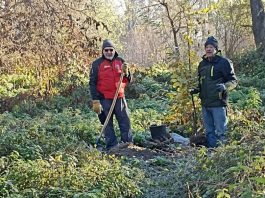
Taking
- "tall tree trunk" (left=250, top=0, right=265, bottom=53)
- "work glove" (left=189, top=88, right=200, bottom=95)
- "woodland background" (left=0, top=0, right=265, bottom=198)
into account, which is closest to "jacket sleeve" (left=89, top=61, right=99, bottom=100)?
"woodland background" (left=0, top=0, right=265, bottom=198)

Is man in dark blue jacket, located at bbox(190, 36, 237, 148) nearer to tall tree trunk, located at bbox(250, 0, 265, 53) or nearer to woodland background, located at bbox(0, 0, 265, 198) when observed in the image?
woodland background, located at bbox(0, 0, 265, 198)

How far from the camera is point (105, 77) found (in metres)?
8.81

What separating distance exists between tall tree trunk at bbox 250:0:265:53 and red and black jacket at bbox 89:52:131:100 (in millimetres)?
13995

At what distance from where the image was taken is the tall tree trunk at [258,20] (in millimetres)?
21672

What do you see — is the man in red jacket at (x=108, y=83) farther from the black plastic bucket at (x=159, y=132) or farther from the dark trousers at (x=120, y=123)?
the black plastic bucket at (x=159, y=132)

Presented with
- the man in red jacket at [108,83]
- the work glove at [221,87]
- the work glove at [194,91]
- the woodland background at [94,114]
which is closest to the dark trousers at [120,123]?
the man in red jacket at [108,83]

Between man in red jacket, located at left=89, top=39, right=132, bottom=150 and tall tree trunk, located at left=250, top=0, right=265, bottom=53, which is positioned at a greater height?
tall tree trunk, located at left=250, top=0, right=265, bottom=53

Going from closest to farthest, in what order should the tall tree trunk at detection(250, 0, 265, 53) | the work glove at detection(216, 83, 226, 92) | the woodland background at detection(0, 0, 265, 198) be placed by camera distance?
the woodland background at detection(0, 0, 265, 198), the work glove at detection(216, 83, 226, 92), the tall tree trunk at detection(250, 0, 265, 53)

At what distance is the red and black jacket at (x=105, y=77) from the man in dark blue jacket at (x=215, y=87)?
4.93ft

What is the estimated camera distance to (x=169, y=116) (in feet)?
33.0

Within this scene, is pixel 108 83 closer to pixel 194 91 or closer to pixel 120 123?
pixel 120 123

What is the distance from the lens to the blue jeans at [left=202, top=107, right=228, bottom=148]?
8.23 meters

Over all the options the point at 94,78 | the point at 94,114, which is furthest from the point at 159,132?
the point at 94,114

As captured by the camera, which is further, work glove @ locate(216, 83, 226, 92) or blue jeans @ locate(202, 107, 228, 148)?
blue jeans @ locate(202, 107, 228, 148)
